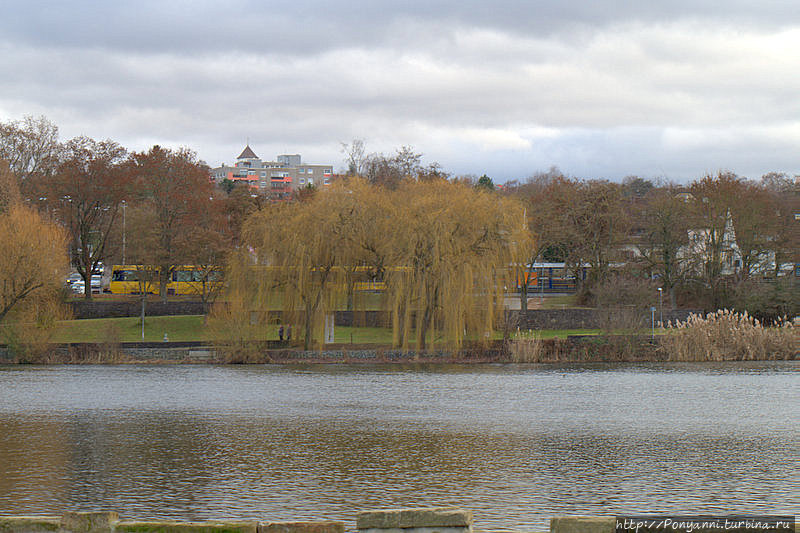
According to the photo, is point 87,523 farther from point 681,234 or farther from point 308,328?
point 681,234

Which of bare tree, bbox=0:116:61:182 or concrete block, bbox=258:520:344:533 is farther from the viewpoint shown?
bare tree, bbox=0:116:61:182

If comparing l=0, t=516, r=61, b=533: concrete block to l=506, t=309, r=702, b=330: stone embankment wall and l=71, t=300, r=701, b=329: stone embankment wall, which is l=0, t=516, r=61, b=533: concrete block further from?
l=506, t=309, r=702, b=330: stone embankment wall

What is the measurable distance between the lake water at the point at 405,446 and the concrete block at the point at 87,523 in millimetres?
5428

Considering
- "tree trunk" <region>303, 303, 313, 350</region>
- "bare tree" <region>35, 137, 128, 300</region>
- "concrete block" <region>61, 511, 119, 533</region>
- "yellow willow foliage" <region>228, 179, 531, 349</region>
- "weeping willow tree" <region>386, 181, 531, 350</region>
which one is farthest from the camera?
"bare tree" <region>35, 137, 128, 300</region>

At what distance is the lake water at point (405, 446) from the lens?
17.2 meters

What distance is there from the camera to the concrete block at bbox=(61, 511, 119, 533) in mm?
10516

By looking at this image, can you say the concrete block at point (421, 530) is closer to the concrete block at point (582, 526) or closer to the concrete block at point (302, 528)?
the concrete block at point (302, 528)

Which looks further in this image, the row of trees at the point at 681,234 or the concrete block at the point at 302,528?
the row of trees at the point at 681,234

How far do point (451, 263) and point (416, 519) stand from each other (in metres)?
38.1

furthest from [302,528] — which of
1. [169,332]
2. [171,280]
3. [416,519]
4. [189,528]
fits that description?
[171,280]

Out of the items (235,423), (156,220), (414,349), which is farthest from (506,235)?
(156,220)

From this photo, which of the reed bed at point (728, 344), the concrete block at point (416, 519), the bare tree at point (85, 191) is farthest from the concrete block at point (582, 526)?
the bare tree at point (85, 191)

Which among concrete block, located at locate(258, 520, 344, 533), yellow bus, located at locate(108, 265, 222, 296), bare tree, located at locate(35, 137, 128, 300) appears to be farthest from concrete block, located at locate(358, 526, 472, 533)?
bare tree, located at locate(35, 137, 128, 300)

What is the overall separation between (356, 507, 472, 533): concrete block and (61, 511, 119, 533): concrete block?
3068 mm
